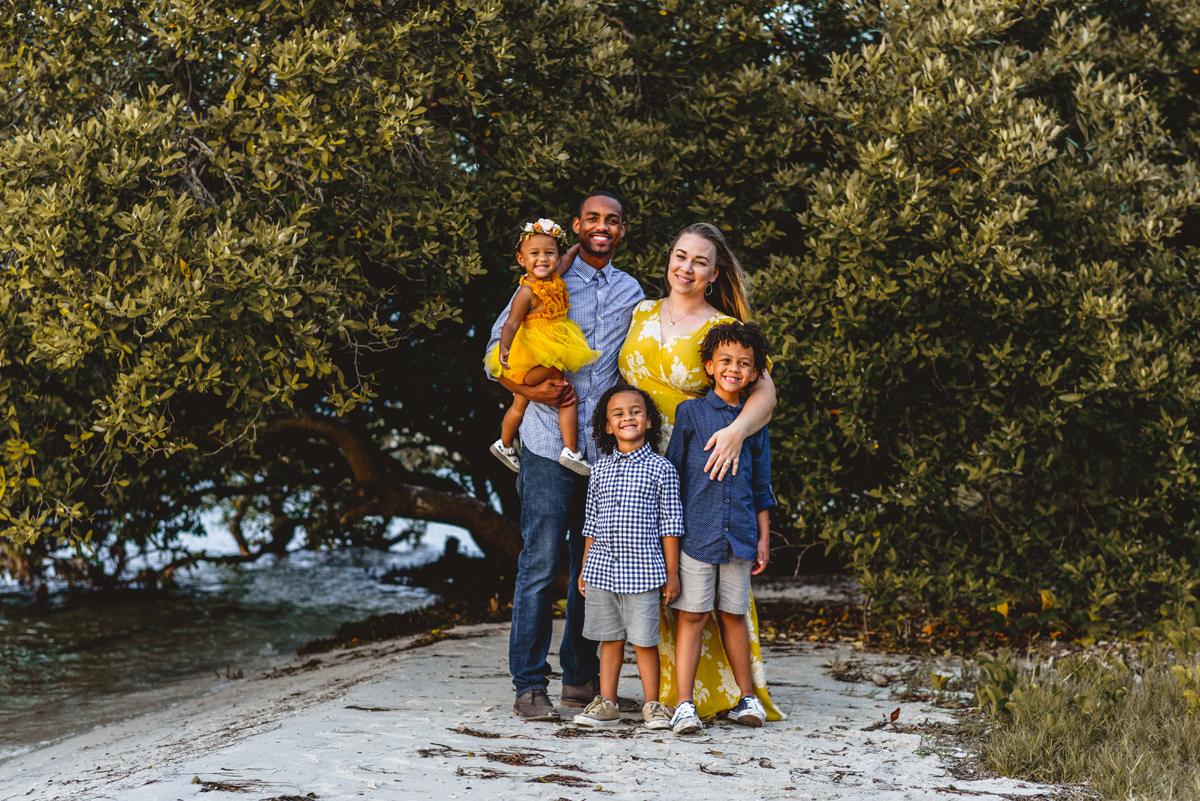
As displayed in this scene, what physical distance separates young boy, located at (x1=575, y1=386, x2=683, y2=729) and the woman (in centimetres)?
15

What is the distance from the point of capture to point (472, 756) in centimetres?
371

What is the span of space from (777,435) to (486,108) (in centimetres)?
275

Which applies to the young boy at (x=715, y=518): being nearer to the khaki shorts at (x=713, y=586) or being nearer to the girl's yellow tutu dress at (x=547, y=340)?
the khaki shorts at (x=713, y=586)

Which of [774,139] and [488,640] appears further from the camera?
[488,640]

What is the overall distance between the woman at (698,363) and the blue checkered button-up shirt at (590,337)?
75 mm

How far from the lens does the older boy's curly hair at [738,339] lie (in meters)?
4.06

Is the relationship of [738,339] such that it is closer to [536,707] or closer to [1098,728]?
[536,707]

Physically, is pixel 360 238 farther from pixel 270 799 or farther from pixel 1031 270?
pixel 1031 270

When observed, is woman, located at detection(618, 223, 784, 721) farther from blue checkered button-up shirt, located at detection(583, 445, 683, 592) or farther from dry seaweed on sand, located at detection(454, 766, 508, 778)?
dry seaweed on sand, located at detection(454, 766, 508, 778)

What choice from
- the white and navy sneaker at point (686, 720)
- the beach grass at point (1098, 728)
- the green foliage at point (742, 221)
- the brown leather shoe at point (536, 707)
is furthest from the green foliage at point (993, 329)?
the brown leather shoe at point (536, 707)

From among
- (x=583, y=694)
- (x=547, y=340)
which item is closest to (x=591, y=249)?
(x=547, y=340)

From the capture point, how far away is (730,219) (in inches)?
268

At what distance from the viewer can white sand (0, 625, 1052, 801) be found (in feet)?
11.0

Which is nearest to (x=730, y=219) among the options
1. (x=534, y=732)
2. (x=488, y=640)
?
(x=488, y=640)
